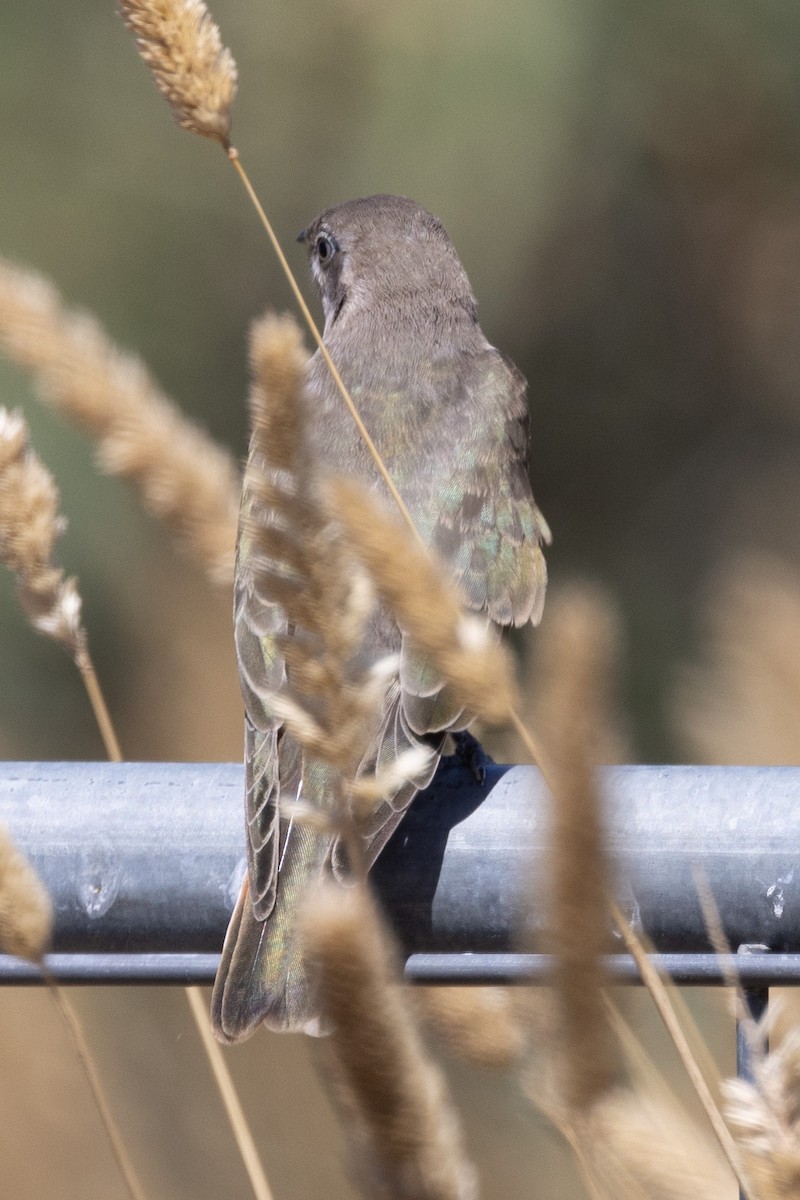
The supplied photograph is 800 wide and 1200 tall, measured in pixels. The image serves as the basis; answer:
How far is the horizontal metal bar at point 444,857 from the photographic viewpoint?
1.70m

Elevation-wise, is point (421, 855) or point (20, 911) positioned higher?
point (20, 911)

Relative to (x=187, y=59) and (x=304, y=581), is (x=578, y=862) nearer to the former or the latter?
(x=304, y=581)

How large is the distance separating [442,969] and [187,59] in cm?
104

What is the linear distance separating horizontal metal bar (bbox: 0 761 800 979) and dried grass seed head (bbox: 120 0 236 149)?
748 millimetres

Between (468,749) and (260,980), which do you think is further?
(468,749)

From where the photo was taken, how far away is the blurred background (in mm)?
6391

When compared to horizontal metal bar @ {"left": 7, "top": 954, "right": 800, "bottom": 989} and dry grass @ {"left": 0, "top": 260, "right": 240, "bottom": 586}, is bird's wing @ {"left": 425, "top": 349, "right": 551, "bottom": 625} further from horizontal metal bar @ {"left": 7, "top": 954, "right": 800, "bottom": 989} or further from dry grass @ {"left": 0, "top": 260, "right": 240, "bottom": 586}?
horizontal metal bar @ {"left": 7, "top": 954, "right": 800, "bottom": 989}

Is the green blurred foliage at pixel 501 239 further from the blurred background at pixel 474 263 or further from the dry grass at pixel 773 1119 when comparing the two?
the dry grass at pixel 773 1119

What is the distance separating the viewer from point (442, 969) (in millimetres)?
1802

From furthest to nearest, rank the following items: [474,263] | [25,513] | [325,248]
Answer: [474,263]
[325,248]
[25,513]

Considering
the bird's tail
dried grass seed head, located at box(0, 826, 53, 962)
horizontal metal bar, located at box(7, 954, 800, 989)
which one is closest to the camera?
dried grass seed head, located at box(0, 826, 53, 962)

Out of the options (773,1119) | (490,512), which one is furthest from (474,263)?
(773,1119)

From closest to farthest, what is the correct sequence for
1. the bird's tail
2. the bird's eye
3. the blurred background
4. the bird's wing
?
the bird's tail
the bird's wing
the bird's eye
the blurred background

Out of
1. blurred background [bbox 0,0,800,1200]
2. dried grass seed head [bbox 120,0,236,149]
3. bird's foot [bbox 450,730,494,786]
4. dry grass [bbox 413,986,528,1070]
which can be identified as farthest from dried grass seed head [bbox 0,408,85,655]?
blurred background [bbox 0,0,800,1200]
